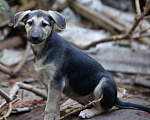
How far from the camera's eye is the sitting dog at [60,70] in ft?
13.1

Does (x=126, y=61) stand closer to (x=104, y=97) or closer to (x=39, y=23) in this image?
(x=104, y=97)

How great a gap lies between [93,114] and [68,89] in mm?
568

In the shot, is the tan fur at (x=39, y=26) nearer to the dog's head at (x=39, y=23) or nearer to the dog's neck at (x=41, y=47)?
the dog's head at (x=39, y=23)

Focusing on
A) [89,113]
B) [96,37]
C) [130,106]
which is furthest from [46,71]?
[96,37]

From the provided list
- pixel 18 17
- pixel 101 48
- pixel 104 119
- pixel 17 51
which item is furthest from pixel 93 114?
pixel 17 51

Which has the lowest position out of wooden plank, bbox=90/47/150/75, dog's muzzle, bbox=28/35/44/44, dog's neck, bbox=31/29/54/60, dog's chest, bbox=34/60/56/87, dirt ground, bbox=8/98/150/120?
wooden plank, bbox=90/47/150/75

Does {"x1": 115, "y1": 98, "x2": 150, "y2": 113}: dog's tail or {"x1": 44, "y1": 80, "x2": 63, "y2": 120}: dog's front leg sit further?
{"x1": 115, "y1": 98, "x2": 150, "y2": 113}: dog's tail

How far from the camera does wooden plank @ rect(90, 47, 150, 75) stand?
350 inches

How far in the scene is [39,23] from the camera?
3.92 meters

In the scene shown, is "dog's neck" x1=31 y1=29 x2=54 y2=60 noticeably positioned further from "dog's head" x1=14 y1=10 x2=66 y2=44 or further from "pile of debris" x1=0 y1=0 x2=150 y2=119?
"pile of debris" x1=0 y1=0 x2=150 y2=119

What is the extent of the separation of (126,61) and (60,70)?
531 cm

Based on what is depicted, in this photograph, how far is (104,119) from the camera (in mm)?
4359

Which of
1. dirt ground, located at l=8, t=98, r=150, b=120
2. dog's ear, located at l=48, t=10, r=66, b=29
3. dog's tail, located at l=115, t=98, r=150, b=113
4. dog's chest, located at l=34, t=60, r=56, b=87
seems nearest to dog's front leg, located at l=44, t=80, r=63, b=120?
dog's chest, located at l=34, t=60, r=56, b=87

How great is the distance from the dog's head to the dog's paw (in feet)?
4.49
